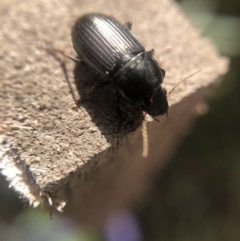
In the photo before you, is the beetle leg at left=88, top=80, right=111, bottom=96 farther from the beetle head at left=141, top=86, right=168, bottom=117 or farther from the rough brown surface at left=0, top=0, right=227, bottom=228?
the beetle head at left=141, top=86, right=168, bottom=117

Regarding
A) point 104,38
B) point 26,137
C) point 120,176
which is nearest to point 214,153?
point 120,176

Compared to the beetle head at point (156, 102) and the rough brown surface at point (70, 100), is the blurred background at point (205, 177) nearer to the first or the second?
the rough brown surface at point (70, 100)

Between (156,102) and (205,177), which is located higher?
(156,102)

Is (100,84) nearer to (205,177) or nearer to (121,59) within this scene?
(121,59)

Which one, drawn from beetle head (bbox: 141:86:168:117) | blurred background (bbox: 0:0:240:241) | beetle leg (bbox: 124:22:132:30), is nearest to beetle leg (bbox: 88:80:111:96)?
beetle head (bbox: 141:86:168:117)

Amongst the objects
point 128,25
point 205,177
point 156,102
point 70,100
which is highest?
point 128,25

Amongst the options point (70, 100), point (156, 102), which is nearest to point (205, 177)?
point (156, 102)

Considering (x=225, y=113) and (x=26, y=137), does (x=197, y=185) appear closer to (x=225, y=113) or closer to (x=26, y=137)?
(x=225, y=113)
